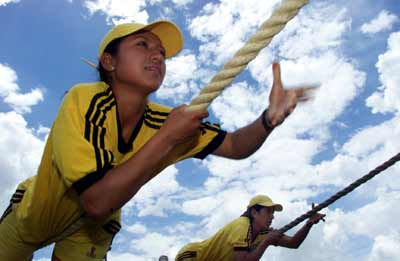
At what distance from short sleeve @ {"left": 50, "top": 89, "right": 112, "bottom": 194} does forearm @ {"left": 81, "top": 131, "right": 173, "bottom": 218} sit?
0.05 m

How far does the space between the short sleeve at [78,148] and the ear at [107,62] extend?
0.53m

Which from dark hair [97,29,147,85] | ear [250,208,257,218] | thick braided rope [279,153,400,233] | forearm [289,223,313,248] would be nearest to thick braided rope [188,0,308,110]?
dark hair [97,29,147,85]

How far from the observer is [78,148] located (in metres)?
2.21

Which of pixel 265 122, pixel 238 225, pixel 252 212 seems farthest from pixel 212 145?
pixel 252 212

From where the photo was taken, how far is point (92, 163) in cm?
217

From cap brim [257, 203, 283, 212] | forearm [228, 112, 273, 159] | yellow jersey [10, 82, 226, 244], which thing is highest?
cap brim [257, 203, 283, 212]

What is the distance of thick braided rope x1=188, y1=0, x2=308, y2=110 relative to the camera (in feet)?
5.92

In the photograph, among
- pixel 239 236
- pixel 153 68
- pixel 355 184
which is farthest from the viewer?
pixel 239 236

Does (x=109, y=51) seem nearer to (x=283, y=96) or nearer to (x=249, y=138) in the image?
(x=249, y=138)

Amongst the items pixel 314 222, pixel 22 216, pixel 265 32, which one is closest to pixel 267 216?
pixel 314 222

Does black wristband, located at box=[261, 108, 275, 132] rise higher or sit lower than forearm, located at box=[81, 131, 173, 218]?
higher

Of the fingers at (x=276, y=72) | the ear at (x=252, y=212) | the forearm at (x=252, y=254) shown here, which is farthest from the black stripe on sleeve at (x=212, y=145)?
the ear at (x=252, y=212)

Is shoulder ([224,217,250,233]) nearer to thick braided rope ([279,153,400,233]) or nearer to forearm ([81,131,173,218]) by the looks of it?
thick braided rope ([279,153,400,233])

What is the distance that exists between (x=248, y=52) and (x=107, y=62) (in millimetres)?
1333
